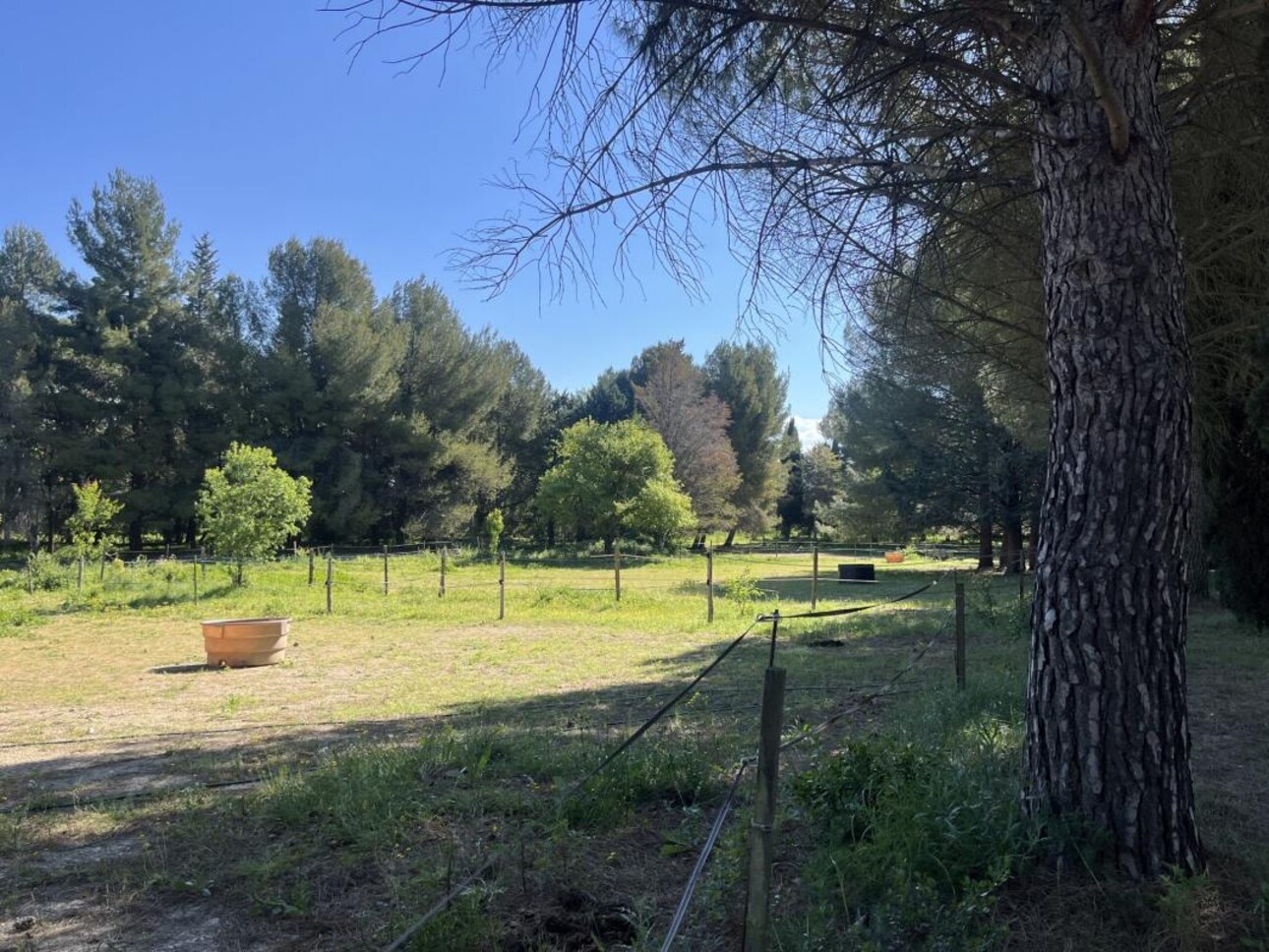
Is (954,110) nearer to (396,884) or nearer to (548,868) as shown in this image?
(548,868)

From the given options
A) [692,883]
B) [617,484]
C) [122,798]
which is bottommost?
[122,798]

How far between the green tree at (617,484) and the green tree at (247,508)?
18.6 metres

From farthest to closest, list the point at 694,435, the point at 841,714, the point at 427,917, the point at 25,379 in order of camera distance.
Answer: the point at 694,435, the point at 25,379, the point at 841,714, the point at 427,917

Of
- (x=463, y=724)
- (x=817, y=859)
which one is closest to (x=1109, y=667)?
(x=817, y=859)

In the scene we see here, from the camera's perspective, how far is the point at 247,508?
18.7 metres

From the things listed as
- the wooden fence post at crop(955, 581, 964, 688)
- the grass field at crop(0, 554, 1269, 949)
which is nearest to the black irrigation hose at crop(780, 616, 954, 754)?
the grass field at crop(0, 554, 1269, 949)

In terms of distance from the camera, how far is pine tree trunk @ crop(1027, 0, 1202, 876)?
281 cm

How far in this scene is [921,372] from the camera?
309 inches

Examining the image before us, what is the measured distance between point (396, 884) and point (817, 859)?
146cm

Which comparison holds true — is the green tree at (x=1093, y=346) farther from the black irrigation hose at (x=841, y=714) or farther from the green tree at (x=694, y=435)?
the green tree at (x=694, y=435)

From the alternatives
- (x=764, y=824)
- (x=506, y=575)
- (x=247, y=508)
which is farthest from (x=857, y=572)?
(x=764, y=824)

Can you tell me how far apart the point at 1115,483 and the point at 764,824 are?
67.4 inches

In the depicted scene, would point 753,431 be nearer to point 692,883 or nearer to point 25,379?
point 25,379

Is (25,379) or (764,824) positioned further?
(25,379)
